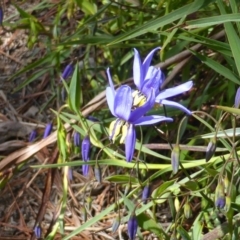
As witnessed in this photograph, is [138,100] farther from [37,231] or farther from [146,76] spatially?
[37,231]

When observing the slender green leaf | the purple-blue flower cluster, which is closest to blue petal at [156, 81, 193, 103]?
the purple-blue flower cluster

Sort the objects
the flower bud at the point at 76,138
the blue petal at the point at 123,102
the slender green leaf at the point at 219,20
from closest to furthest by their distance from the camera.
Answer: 1. the blue petal at the point at 123,102
2. the slender green leaf at the point at 219,20
3. the flower bud at the point at 76,138

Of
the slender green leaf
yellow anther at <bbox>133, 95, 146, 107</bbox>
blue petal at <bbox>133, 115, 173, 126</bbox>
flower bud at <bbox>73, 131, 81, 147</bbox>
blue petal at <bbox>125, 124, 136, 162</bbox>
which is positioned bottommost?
flower bud at <bbox>73, 131, 81, 147</bbox>

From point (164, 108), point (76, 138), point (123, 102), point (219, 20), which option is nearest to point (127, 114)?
point (123, 102)

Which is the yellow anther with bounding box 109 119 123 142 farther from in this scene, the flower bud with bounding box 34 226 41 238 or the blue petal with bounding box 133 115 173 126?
the flower bud with bounding box 34 226 41 238

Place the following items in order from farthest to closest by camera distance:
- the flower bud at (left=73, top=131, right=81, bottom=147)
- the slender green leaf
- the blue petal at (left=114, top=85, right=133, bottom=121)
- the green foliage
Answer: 1. the flower bud at (left=73, top=131, right=81, bottom=147)
2. the green foliage
3. the slender green leaf
4. the blue petal at (left=114, top=85, right=133, bottom=121)

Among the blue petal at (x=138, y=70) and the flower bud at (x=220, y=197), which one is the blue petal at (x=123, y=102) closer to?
the blue petal at (x=138, y=70)

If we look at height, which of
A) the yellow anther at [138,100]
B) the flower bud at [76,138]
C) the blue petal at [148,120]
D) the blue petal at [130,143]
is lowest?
the flower bud at [76,138]

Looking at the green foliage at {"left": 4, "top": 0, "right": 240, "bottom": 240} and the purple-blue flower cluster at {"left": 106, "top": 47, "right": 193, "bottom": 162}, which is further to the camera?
the green foliage at {"left": 4, "top": 0, "right": 240, "bottom": 240}

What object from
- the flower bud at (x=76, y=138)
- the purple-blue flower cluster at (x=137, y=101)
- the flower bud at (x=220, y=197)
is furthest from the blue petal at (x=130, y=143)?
the flower bud at (x=76, y=138)
